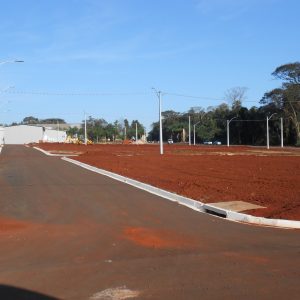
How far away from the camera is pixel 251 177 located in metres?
25.1

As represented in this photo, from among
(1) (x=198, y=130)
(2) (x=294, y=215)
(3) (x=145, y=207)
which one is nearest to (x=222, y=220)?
(2) (x=294, y=215)

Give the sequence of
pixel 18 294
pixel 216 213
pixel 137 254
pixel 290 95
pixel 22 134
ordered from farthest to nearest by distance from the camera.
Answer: pixel 22 134, pixel 290 95, pixel 216 213, pixel 137 254, pixel 18 294

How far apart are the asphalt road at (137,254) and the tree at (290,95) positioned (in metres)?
109

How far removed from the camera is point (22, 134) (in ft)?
586

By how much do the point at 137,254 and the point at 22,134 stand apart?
575 ft

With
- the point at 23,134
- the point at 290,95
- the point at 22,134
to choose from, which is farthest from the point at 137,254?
the point at 22,134

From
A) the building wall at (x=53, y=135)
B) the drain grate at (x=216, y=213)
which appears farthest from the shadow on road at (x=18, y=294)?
the building wall at (x=53, y=135)

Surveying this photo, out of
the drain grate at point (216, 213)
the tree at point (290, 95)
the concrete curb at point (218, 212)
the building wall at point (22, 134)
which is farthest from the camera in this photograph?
the building wall at point (22, 134)

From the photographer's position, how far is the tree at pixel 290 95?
4675 inches

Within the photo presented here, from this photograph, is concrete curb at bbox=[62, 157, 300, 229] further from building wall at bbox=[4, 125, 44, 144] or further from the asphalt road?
building wall at bbox=[4, 125, 44, 144]

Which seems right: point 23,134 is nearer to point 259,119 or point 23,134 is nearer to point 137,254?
point 259,119

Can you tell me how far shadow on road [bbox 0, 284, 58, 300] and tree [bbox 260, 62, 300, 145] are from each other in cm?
11578

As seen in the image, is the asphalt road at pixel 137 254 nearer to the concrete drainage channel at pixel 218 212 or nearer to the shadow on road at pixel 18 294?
the shadow on road at pixel 18 294

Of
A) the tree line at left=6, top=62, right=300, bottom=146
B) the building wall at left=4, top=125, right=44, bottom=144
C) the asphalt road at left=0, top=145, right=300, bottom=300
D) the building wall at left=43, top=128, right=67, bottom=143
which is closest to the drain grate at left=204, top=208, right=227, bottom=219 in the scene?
the asphalt road at left=0, top=145, right=300, bottom=300
